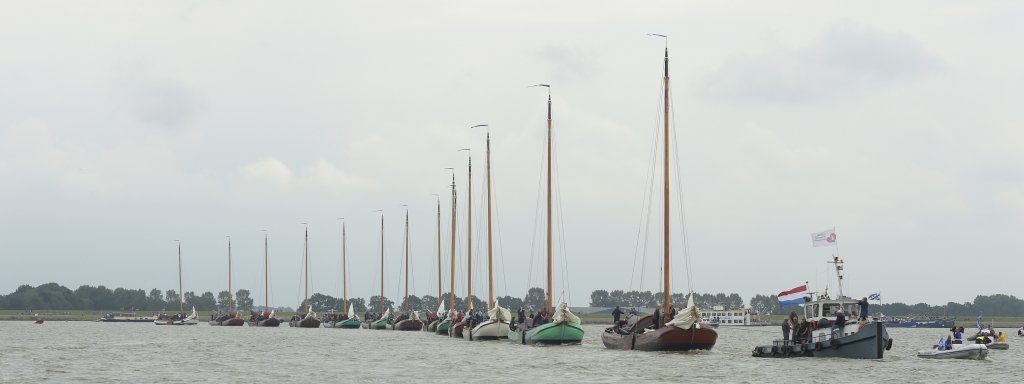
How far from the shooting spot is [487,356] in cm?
7350

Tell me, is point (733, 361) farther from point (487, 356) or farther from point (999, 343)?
point (999, 343)

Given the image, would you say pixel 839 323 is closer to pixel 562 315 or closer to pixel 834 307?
pixel 834 307

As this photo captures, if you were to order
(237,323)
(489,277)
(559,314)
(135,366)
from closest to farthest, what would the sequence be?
(135,366), (559,314), (489,277), (237,323)

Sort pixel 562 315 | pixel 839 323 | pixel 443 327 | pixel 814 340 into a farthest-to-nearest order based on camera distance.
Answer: pixel 443 327 < pixel 562 315 < pixel 814 340 < pixel 839 323

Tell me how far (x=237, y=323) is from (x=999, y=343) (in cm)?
12626

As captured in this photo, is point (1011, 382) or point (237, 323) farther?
point (237, 323)

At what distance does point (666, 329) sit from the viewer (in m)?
68.1

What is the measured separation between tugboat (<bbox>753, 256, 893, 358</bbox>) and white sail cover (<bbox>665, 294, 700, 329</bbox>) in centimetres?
442

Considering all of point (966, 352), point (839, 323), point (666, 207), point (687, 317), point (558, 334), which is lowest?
point (966, 352)

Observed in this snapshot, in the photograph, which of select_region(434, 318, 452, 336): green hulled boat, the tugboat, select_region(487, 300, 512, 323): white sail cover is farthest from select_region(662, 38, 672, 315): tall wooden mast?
select_region(434, 318, 452, 336): green hulled boat

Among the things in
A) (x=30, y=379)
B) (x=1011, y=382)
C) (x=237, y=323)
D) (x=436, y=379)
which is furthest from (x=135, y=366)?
(x=237, y=323)

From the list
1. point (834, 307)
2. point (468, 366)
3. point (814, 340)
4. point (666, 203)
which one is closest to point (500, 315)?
point (666, 203)

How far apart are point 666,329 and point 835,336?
895cm

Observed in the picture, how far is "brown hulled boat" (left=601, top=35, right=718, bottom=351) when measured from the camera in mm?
68188
